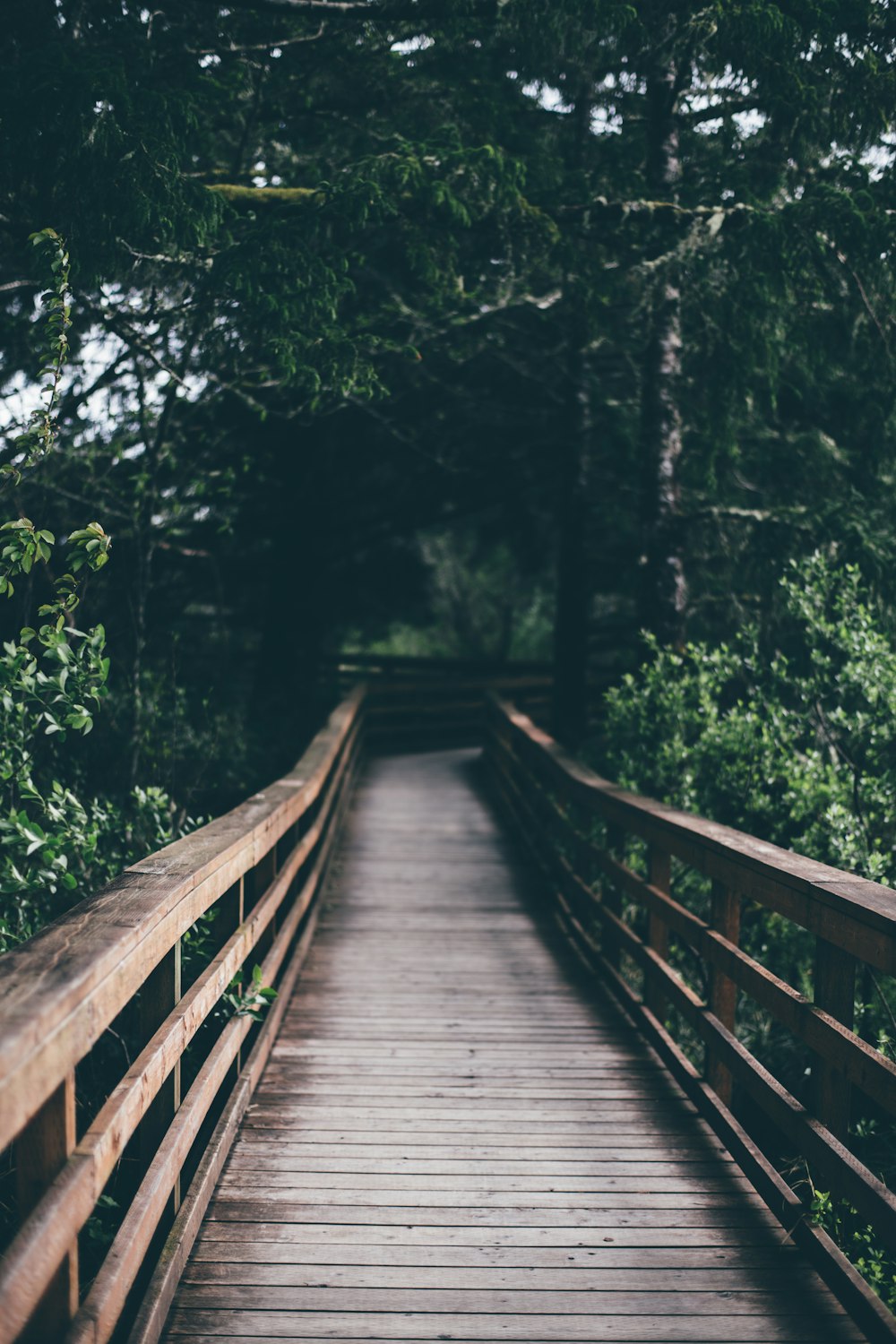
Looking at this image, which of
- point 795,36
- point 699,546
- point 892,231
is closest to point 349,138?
point 795,36

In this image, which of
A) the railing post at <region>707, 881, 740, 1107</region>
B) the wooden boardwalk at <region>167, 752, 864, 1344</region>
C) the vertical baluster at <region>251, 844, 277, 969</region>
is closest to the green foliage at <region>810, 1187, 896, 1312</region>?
the wooden boardwalk at <region>167, 752, 864, 1344</region>

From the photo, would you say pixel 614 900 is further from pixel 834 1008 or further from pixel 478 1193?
pixel 834 1008

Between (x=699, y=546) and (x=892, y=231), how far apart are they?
3.66 meters

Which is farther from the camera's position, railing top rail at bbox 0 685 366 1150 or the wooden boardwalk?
the wooden boardwalk

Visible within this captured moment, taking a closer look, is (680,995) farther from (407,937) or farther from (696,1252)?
(407,937)

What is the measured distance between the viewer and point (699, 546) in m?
9.43

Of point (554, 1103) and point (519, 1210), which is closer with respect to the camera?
point (519, 1210)

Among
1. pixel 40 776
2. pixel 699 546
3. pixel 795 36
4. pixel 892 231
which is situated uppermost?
pixel 795 36

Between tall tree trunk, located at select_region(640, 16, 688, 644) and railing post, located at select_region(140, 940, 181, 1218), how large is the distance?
5756mm

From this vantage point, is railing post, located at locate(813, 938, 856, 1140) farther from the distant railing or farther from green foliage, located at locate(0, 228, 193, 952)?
the distant railing

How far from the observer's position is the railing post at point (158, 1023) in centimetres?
254

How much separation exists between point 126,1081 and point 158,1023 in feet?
1.45

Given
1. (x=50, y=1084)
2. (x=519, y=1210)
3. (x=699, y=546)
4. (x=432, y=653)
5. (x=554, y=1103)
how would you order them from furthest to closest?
(x=432, y=653) → (x=699, y=546) → (x=554, y=1103) → (x=519, y=1210) → (x=50, y=1084)

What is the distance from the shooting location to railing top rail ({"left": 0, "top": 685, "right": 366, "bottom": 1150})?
154 centimetres
